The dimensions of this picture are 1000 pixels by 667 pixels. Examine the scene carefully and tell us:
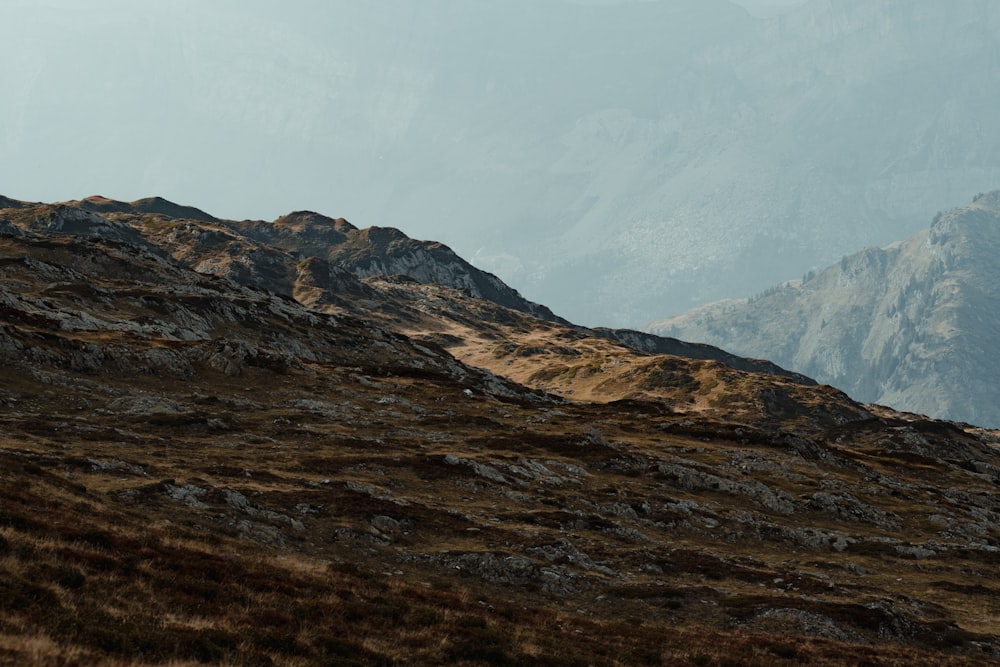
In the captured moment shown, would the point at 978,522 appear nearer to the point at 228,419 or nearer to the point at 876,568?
the point at 876,568

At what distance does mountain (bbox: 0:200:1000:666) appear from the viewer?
22484 mm

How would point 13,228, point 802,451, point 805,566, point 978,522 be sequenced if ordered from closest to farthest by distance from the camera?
point 805,566
point 978,522
point 802,451
point 13,228

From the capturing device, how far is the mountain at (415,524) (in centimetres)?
2248

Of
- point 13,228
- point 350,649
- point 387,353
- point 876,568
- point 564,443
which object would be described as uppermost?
point 13,228

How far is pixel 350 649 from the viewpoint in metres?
20.9

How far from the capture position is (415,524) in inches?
1697

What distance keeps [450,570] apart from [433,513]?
8.50 metres

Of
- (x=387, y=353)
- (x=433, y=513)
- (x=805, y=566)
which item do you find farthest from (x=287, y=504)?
(x=387, y=353)

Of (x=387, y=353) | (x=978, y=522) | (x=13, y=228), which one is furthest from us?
(x=13, y=228)

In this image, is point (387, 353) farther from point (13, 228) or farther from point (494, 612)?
point (13, 228)

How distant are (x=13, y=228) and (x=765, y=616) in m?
219

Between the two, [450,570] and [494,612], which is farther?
[450,570]

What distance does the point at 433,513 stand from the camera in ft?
149

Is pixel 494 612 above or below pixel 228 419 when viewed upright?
below
